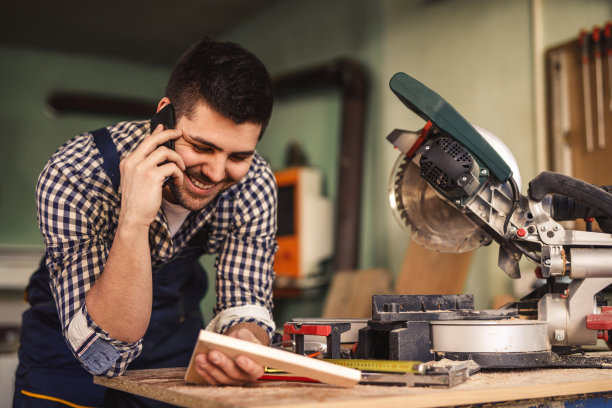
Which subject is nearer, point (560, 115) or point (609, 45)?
point (609, 45)

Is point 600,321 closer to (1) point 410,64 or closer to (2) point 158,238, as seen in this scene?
(2) point 158,238

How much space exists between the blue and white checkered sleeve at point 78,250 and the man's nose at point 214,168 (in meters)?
0.22

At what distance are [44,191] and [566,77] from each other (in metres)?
1.90

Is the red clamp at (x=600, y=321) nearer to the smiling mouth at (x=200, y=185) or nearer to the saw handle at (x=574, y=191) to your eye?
the saw handle at (x=574, y=191)

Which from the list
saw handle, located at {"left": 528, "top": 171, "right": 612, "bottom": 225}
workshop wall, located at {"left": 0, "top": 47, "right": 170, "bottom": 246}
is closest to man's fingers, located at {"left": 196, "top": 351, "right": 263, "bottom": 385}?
saw handle, located at {"left": 528, "top": 171, "right": 612, "bottom": 225}

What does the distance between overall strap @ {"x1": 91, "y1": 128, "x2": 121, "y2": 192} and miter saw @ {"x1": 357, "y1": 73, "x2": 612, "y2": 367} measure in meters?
0.61

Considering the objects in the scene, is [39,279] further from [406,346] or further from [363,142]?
[363,142]

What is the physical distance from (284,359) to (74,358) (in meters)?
0.80

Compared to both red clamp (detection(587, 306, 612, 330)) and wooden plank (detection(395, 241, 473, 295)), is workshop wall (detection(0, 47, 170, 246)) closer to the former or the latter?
wooden plank (detection(395, 241, 473, 295))

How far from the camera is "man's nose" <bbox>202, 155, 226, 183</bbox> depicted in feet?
4.41

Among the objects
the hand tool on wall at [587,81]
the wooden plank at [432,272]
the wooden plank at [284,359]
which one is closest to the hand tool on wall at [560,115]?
the hand tool on wall at [587,81]

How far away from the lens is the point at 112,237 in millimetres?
1436

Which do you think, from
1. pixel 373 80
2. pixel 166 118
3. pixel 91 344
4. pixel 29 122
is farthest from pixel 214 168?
pixel 29 122

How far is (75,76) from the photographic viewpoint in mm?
5281
